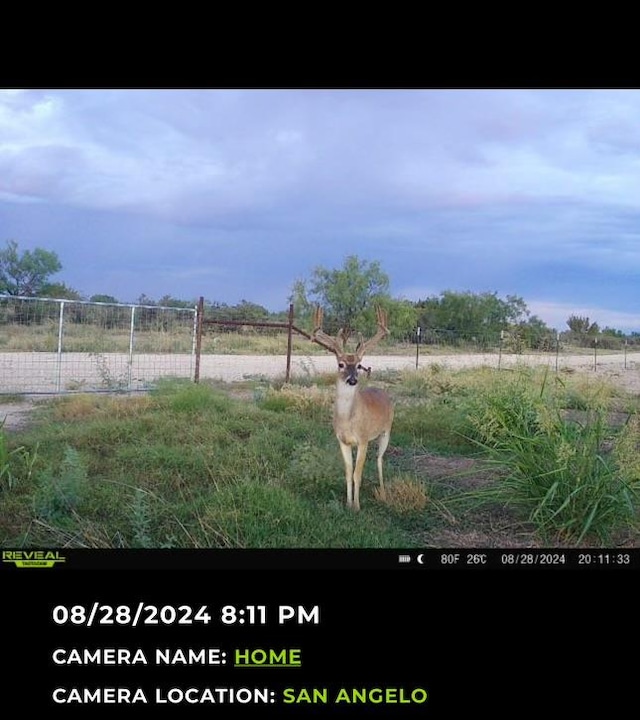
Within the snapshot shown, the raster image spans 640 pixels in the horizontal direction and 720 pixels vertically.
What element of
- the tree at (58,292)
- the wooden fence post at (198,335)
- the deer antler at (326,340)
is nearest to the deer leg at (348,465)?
the deer antler at (326,340)

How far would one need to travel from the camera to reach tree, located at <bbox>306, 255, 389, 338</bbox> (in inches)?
71.8

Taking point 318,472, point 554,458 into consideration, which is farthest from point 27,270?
point 554,458

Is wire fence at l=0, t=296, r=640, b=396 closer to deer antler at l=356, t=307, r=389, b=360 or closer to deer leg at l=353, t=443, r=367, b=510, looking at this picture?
deer antler at l=356, t=307, r=389, b=360

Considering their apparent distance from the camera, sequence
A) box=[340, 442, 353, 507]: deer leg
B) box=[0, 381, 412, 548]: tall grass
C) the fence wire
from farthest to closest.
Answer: the fence wire → box=[340, 442, 353, 507]: deer leg → box=[0, 381, 412, 548]: tall grass

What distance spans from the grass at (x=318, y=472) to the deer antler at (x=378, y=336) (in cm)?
18

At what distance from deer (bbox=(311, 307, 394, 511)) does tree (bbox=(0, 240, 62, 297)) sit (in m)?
0.79

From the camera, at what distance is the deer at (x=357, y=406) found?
2.13 meters
